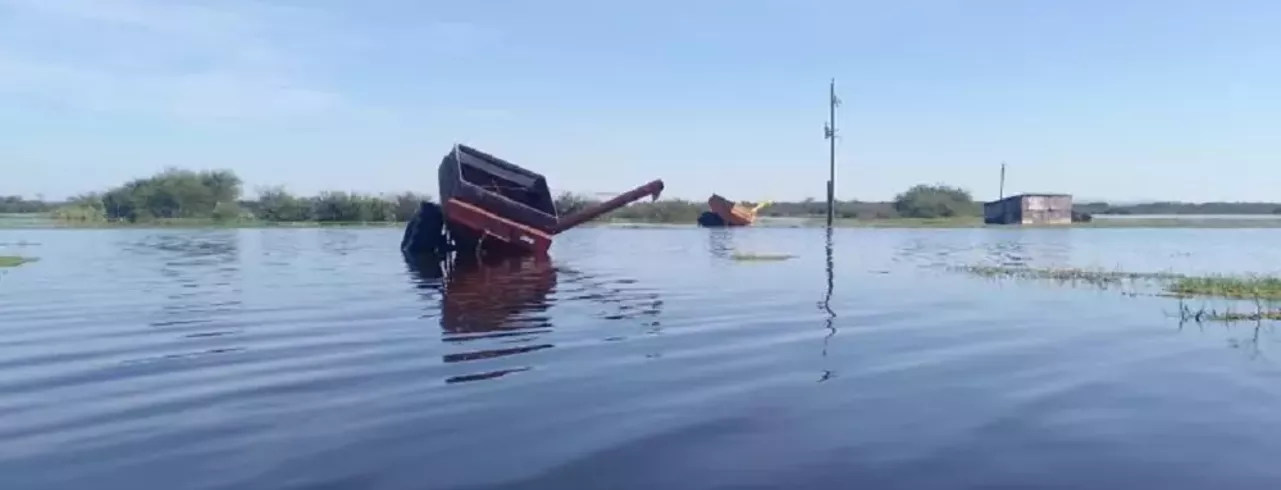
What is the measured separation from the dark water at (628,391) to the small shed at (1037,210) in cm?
6584

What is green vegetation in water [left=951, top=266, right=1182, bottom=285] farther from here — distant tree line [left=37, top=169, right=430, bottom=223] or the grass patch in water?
distant tree line [left=37, top=169, right=430, bottom=223]

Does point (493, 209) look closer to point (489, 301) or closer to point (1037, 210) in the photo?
point (489, 301)

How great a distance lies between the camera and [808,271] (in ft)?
97.6

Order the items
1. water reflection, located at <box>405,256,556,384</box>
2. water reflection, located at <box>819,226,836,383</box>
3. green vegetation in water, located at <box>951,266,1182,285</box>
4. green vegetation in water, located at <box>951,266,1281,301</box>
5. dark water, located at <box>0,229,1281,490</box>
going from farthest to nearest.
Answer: green vegetation in water, located at <box>951,266,1182,285</box>
green vegetation in water, located at <box>951,266,1281,301</box>
water reflection, located at <box>405,256,556,384</box>
water reflection, located at <box>819,226,836,383</box>
dark water, located at <box>0,229,1281,490</box>

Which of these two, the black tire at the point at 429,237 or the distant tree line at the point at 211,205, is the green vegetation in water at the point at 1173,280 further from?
the distant tree line at the point at 211,205

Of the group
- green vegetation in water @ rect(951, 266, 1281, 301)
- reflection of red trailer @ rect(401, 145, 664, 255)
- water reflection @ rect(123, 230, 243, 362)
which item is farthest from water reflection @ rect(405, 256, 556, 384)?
green vegetation in water @ rect(951, 266, 1281, 301)

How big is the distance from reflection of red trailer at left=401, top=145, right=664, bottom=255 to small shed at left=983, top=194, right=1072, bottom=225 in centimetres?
5439

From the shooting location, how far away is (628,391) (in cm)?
1058

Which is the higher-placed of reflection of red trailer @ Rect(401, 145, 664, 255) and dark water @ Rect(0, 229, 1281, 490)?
reflection of red trailer @ Rect(401, 145, 664, 255)

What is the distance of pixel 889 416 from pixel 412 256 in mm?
31090

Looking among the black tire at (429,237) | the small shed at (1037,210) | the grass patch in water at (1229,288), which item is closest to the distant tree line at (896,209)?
the small shed at (1037,210)

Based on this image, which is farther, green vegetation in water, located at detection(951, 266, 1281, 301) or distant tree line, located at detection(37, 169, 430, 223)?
distant tree line, located at detection(37, 169, 430, 223)

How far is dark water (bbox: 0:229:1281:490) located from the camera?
25.0 feet

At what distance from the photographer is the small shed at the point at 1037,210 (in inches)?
3312
